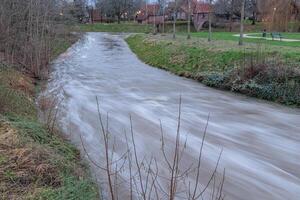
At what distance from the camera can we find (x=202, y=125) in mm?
13703

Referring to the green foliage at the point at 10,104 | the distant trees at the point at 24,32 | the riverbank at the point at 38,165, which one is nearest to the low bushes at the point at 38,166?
the riverbank at the point at 38,165

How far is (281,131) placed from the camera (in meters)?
13.2

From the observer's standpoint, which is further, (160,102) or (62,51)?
(62,51)

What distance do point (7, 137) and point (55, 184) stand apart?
81.3 inches

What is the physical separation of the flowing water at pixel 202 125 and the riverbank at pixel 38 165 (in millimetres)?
848

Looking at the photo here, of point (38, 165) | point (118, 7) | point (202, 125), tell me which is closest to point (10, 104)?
point (38, 165)

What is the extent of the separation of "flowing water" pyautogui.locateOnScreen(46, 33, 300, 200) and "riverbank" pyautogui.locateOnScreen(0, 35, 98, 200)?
848 mm

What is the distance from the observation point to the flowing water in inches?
367

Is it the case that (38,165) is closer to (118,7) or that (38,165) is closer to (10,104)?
(10,104)

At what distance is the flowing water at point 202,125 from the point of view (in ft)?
30.6

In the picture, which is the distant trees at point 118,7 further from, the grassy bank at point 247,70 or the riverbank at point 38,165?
the riverbank at point 38,165

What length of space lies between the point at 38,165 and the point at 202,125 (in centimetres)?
686

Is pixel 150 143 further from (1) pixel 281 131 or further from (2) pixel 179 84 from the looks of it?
(2) pixel 179 84

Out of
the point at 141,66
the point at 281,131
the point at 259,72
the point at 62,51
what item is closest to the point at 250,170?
the point at 281,131
